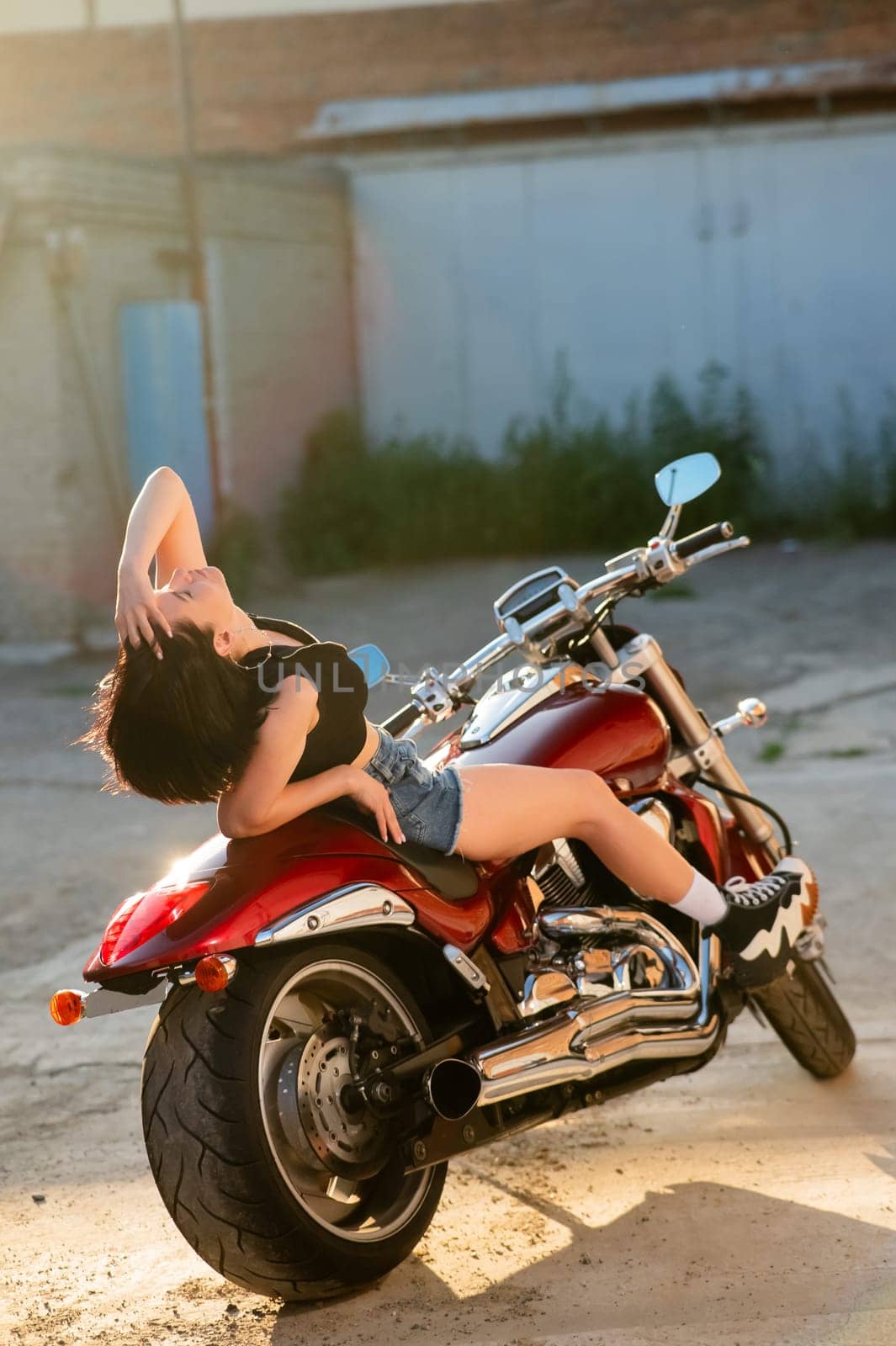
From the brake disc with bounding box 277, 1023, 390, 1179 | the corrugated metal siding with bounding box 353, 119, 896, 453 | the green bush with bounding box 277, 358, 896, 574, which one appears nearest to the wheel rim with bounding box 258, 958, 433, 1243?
the brake disc with bounding box 277, 1023, 390, 1179

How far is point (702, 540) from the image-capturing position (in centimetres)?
315

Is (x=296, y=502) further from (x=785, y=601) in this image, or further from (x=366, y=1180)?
(x=366, y=1180)

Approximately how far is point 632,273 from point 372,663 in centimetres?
1129

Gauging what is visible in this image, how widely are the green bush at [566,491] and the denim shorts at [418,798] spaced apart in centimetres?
950

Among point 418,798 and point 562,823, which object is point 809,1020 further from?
point 418,798

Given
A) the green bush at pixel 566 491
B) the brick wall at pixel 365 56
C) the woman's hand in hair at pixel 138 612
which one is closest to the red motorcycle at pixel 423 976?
the woman's hand in hair at pixel 138 612

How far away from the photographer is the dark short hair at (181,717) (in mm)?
2604

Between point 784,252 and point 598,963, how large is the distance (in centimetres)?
1138

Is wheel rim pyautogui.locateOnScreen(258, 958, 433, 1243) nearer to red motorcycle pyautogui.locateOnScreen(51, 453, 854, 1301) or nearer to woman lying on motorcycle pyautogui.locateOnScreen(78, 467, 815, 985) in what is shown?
red motorcycle pyautogui.locateOnScreen(51, 453, 854, 1301)

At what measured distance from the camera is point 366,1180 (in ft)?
9.26

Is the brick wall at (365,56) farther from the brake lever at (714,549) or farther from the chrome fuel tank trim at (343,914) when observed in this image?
the chrome fuel tank trim at (343,914)

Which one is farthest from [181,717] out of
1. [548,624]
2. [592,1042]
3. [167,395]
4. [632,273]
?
[632,273]

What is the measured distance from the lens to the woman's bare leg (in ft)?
9.42

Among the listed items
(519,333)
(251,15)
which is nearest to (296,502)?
(519,333)
